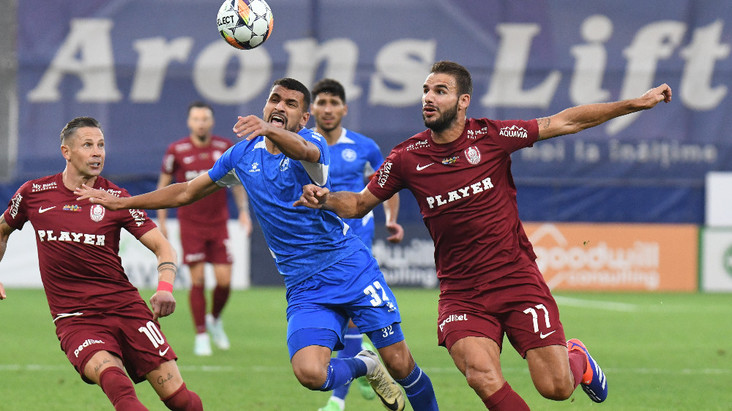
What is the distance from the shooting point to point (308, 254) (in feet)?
20.4

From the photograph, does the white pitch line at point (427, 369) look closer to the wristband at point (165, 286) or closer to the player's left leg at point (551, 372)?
the player's left leg at point (551, 372)

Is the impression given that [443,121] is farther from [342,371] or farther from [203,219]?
[203,219]

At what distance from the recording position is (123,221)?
6.08m

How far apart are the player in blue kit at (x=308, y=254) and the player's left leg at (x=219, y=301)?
14.7 feet

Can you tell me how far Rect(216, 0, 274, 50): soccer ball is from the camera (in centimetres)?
721

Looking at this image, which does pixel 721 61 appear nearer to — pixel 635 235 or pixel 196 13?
pixel 635 235

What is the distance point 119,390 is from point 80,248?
2.98ft

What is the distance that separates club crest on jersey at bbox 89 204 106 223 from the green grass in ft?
6.92

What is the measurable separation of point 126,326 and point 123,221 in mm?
598

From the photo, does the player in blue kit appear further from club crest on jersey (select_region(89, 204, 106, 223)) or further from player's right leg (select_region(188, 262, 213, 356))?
player's right leg (select_region(188, 262, 213, 356))

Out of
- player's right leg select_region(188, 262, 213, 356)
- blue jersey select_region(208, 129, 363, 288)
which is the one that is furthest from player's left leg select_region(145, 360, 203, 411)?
player's right leg select_region(188, 262, 213, 356)

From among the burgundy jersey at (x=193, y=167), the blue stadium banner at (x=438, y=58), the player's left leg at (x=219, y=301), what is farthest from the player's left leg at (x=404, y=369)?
the blue stadium banner at (x=438, y=58)

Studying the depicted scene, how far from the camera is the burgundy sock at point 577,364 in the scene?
632 centimetres

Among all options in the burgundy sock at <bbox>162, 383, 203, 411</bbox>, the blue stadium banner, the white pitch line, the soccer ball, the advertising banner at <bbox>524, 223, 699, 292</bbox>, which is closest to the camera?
the burgundy sock at <bbox>162, 383, 203, 411</bbox>
